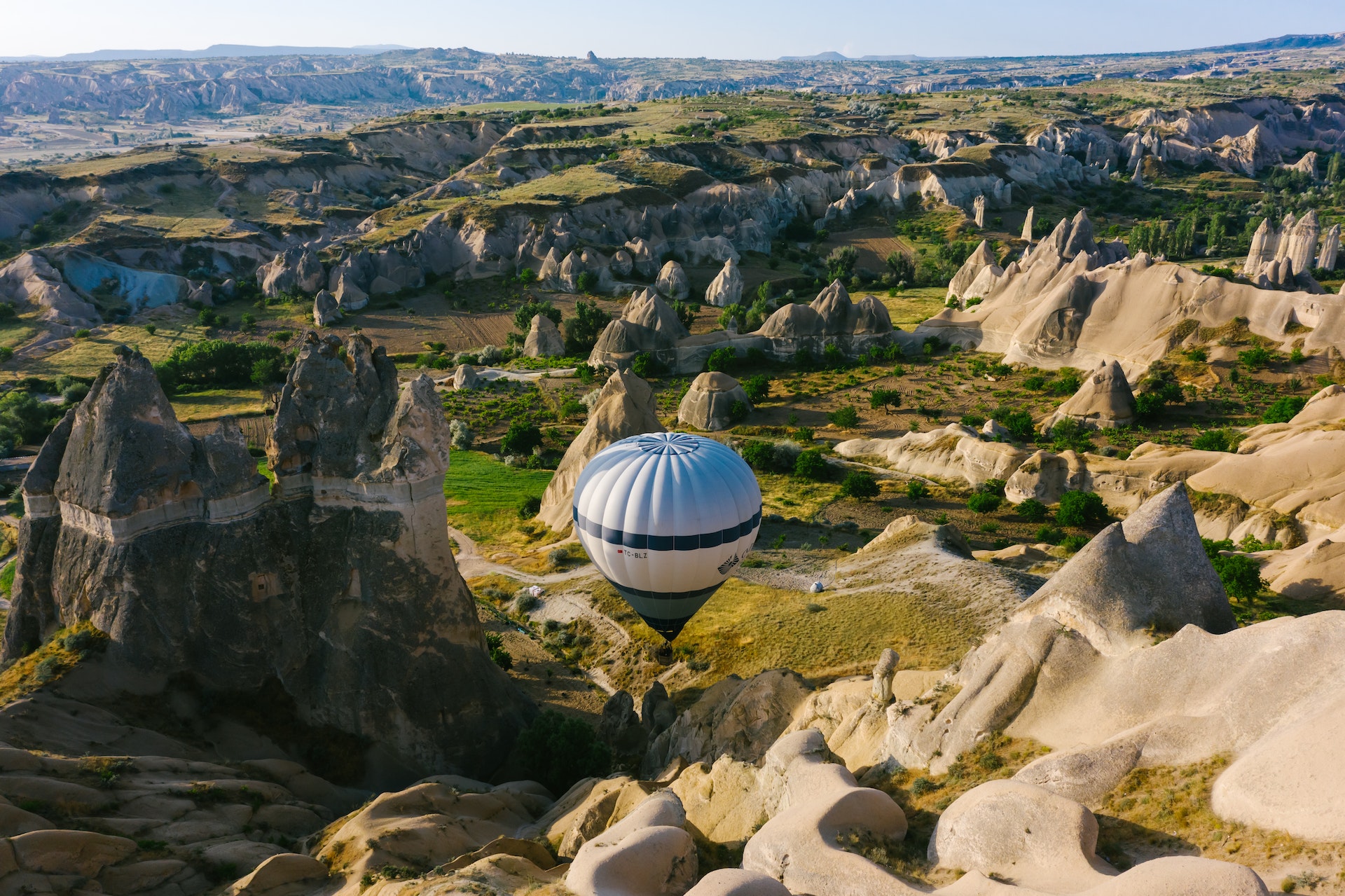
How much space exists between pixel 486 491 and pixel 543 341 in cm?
2749

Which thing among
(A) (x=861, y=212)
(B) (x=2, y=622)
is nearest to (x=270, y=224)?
(A) (x=861, y=212)

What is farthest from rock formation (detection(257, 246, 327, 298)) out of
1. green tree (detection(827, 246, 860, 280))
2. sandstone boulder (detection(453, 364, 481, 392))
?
green tree (detection(827, 246, 860, 280))

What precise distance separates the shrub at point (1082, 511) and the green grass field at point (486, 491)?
2510 centimetres

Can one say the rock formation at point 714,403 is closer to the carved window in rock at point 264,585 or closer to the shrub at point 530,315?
the shrub at point 530,315

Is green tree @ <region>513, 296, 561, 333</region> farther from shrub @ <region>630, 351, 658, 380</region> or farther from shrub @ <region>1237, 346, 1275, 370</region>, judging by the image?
shrub @ <region>1237, 346, 1275, 370</region>

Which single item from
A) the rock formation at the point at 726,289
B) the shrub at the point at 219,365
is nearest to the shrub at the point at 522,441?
the shrub at the point at 219,365

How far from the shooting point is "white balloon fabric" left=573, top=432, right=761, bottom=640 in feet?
83.4

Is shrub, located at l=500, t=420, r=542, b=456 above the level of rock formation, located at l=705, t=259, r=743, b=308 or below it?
below

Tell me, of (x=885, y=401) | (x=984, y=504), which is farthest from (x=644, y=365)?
(x=984, y=504)

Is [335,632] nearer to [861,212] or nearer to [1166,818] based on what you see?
[1166,818]

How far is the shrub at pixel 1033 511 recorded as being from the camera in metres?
38.8

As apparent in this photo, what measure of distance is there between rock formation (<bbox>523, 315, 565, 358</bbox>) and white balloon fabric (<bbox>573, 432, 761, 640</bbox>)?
44383mm

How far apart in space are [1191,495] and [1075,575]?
25.5m

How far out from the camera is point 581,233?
96.3 meters
